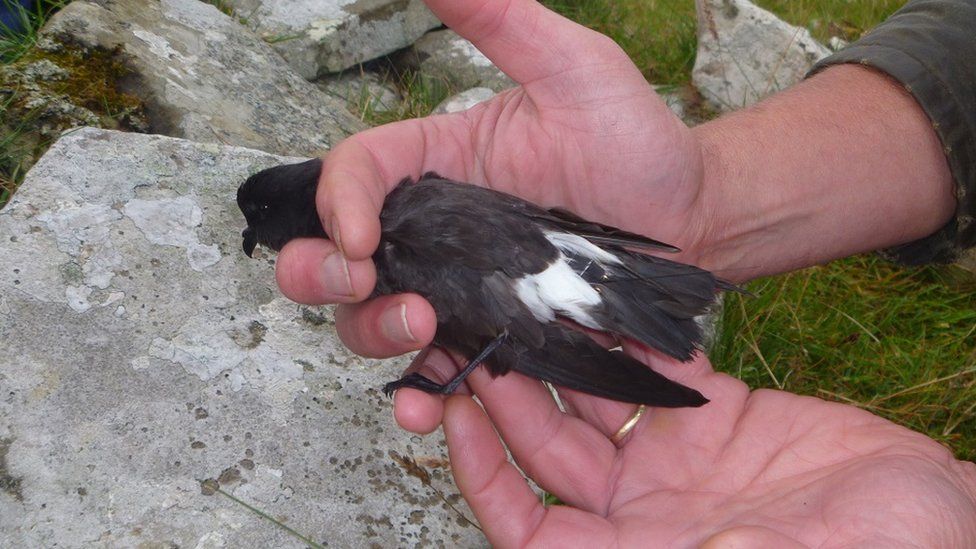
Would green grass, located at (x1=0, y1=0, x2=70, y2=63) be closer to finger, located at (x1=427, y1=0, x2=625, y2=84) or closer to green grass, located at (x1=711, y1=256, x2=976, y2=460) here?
finger, located at (x1=427, y1=0, x2=625, y2=84)

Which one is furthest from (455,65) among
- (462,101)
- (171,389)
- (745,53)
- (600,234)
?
(171,389)

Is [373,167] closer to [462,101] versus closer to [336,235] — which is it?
[336,235]

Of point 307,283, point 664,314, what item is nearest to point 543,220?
point 664,314

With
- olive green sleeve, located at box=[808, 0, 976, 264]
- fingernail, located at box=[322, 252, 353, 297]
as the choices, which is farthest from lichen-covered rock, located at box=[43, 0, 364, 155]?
olive green sleeve, located at box=[808, 0, 976, 264]

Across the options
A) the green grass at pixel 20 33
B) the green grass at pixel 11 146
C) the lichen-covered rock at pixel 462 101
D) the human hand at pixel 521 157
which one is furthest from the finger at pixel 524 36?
the lichen-covered rock at pixel 462 101

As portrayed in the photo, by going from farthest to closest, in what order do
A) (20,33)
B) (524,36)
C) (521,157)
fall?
1. (20,33)
2. (521,157)
3. (524,36)
